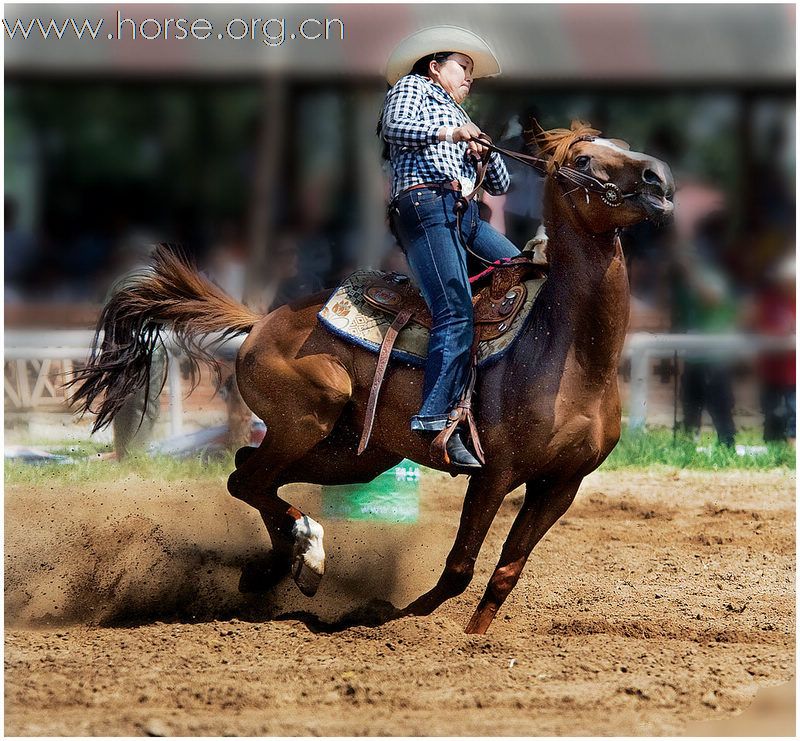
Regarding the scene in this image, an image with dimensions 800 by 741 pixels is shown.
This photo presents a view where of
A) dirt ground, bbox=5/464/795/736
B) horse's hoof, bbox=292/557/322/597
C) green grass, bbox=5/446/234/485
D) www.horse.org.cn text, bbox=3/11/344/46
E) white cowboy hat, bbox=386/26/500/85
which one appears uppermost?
www.horse.org.cn text, bbox=3/11/344/46

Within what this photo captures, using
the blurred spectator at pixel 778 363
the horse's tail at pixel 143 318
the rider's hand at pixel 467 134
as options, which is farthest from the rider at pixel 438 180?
the blurred spectator at pixel 778 363

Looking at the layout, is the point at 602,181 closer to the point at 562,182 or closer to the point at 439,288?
the point at 562,182

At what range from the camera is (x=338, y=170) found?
10625 mm

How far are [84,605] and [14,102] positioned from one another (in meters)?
7.15

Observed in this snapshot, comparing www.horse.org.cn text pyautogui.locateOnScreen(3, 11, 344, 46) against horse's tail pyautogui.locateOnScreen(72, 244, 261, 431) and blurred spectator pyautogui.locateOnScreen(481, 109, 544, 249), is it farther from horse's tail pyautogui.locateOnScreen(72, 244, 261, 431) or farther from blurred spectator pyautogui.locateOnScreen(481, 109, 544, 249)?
horse's tail pyautogui.locateOnScreen(72, 244, 261, 431)

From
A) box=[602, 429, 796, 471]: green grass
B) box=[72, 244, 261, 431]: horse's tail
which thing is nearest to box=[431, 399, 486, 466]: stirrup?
box=[72, 244, 261, 431]: horse's tail

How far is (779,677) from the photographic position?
476cm

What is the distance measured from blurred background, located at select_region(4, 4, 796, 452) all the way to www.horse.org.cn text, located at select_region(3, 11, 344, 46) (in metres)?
0.05

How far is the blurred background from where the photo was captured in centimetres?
930

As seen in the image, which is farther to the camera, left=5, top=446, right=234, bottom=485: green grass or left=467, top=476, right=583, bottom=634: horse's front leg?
left=5, top=446, right=234, bottom=485: green grass

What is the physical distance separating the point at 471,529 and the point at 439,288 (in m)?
1.12

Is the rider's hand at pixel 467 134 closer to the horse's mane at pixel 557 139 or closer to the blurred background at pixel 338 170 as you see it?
the horse's mane at pixel 557 139

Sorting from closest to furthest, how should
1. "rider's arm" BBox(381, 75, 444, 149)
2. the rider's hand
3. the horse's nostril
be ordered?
the horse's nostril → the rider's hand → "rider's arm" BBox(381, 75, 444, 149)

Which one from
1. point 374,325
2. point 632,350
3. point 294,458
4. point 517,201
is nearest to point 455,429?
point 374,325
